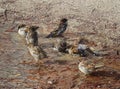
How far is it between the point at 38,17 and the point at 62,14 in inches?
26.3

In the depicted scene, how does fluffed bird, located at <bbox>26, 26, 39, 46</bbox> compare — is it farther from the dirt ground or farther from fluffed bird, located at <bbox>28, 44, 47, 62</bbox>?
fluffed bird, located at <bbox>28, 44, 47, 62</bbox>

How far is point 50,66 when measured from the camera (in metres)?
8.77

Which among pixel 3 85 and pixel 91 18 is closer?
pixel 3 85

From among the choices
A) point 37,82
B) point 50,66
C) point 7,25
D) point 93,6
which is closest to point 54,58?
point 50,66

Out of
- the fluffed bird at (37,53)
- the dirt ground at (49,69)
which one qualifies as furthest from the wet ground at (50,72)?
the fluffed bird at (37,53)

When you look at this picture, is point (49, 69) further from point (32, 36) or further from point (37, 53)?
point (32, 36)

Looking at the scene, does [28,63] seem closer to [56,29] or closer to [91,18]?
[56,29]

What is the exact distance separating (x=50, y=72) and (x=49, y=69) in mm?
144

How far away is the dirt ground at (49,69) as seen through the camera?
7992 millimetres

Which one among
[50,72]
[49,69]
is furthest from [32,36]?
[50,72]

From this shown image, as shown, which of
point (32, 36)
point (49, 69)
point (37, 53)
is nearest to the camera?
point (49, 69)

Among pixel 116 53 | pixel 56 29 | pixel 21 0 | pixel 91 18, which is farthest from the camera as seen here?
pixel 21 0

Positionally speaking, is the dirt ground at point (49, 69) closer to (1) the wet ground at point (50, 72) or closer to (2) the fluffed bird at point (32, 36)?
(1) the wet ground at point (50, 72)

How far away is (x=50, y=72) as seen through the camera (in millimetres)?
8492
